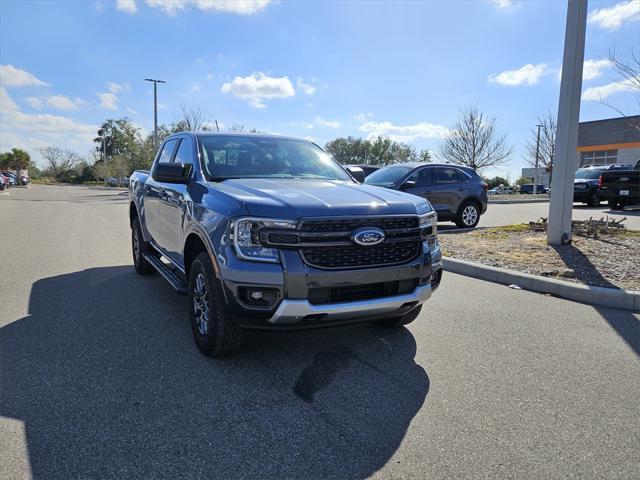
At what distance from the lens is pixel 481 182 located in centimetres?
1200

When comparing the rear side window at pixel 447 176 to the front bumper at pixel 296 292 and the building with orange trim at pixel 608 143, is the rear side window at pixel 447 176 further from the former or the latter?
the building with orange trim at pixel 608 143

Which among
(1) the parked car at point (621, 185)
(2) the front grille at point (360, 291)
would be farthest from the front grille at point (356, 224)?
(1) the parked car at point (621, 185)

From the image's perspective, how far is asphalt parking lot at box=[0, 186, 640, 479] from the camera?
2375 millimetres

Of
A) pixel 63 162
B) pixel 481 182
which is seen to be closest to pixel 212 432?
pixel 481 182

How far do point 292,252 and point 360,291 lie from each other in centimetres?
57

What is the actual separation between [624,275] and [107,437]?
20.5 ft

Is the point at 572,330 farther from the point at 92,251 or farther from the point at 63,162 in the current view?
the point at 63,162

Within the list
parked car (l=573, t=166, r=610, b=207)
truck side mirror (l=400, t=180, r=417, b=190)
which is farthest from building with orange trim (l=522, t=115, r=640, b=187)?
truck side mirror (l=400, t=180, r=417, b=190)

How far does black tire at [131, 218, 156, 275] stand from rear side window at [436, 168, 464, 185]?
7290mm

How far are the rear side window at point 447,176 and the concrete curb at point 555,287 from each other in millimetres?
4657

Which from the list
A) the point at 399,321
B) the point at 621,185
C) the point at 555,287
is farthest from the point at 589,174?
the point at 399,321

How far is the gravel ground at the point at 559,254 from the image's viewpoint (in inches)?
239

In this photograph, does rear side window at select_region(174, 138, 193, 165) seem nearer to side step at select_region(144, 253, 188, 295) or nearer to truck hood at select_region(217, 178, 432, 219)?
truck hood at select_region(217, 178, 432, 219)

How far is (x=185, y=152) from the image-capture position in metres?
4.86
